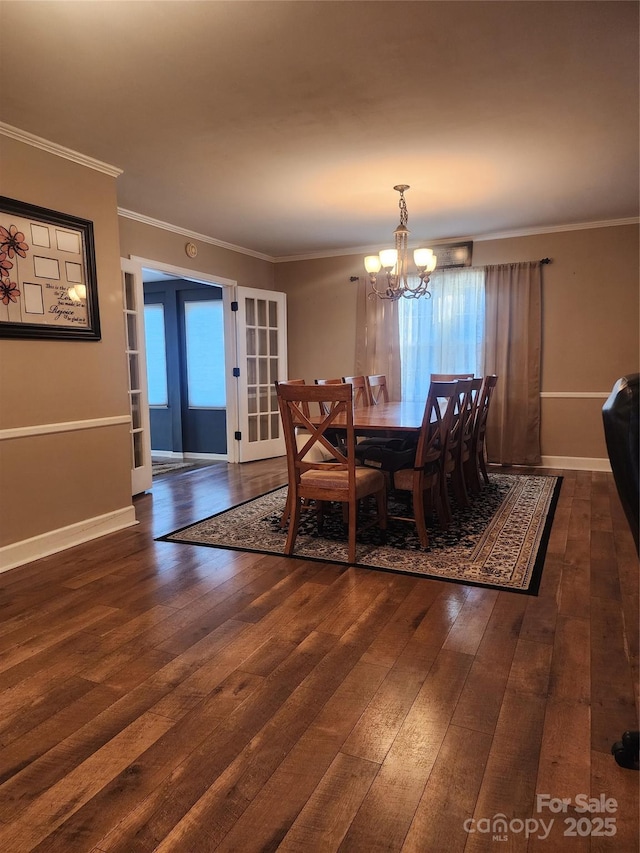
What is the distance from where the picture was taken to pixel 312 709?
173 centimetres

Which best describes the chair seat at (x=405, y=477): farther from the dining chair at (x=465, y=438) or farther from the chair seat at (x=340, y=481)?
the dining chair at (x=465, y=438)

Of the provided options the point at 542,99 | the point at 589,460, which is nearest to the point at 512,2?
the point at 542,99

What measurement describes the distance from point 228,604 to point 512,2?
2.70m

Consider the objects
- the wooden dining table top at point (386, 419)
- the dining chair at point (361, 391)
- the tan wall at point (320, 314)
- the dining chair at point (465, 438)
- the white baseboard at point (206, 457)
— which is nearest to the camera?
the wooden dining table top at point (386, 419)

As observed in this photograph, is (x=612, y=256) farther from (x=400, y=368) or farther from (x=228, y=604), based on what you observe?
(x=228, y=604)

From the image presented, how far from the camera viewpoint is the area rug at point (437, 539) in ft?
9.34

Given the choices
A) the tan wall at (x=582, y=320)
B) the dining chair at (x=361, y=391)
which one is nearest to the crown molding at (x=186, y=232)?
the dining chair at (x=361, y=391)

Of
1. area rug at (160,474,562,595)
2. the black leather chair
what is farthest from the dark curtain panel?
the black leather chair

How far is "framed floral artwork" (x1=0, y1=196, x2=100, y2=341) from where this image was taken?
2939 millimetres

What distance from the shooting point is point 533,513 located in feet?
12.6

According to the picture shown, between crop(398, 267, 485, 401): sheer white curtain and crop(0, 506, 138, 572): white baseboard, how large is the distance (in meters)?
3.50

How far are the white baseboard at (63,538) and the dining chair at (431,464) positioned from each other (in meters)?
1.91

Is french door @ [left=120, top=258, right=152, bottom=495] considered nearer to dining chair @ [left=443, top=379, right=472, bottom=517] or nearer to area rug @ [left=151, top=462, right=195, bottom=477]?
area rug @ [left=151, top=462, right=195, bottom=477]

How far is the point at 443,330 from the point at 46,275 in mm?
4074
